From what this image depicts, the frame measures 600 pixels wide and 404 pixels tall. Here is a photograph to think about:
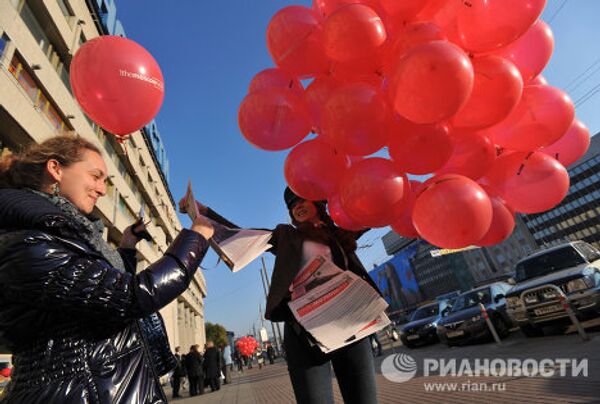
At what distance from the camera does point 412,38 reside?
1898mm

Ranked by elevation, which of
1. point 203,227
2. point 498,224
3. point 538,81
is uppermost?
point 538,81

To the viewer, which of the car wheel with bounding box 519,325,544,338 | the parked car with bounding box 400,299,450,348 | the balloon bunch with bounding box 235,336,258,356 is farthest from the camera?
the balloon bunch with bounding box 235,336,258,356

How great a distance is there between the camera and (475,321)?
8828 millimetres

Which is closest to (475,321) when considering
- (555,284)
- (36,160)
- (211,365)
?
(555,284)

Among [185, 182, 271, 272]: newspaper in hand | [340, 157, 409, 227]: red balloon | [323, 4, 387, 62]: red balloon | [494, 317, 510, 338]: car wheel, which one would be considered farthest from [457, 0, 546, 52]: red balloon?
[494, 317, 510, 338]: car wheel

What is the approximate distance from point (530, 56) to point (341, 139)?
56.7 inches

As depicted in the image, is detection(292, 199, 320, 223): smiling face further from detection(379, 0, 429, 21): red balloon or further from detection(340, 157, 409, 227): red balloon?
detection(379, 0, 429, 21): red balloon

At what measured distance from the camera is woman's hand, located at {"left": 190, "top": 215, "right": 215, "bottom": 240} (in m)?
1.41

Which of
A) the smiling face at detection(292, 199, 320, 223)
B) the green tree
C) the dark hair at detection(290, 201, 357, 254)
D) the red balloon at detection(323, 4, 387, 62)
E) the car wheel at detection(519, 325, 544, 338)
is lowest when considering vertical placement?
the car wheel at detection(519, 325, 544, 338)

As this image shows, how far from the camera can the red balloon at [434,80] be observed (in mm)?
1632

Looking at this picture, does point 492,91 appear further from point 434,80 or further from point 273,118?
point 273,118

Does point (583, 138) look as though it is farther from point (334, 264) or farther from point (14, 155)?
point (14, 155)

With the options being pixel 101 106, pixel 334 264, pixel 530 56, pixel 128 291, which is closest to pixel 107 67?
pixel 101 106

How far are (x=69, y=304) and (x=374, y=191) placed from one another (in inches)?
55.6
